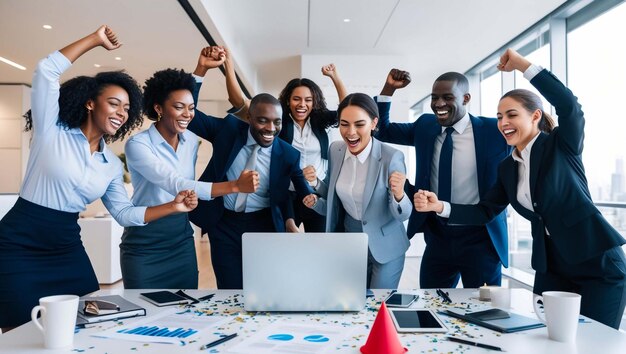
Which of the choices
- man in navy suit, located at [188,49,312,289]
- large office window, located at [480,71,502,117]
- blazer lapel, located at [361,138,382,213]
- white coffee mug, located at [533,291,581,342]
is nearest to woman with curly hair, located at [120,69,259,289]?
man in navy suit, located at [188,49,312,289]

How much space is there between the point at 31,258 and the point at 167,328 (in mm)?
893

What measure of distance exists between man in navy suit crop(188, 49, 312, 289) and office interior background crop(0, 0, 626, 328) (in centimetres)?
168

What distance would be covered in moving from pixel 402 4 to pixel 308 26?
1318 mm

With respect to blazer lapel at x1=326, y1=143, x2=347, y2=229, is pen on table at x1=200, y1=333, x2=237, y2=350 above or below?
below

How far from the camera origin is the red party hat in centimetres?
122

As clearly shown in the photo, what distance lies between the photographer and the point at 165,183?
7.70ft

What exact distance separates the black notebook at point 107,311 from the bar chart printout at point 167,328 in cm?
6

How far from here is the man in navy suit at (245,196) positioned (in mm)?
2588

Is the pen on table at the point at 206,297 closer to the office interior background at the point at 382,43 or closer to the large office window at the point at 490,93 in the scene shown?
the office interior background at the point at 382,43

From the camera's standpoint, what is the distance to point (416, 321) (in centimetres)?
149

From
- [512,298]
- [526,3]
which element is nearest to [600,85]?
[526,3]

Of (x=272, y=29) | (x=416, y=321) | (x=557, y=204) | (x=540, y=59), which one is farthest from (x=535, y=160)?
(x=272, y=29)

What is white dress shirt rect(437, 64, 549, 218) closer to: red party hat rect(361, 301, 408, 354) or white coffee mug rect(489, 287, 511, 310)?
white coffee mug rect(489, 287, 511, 310)

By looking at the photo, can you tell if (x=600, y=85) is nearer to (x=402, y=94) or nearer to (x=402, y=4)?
(x=402, y=4)
